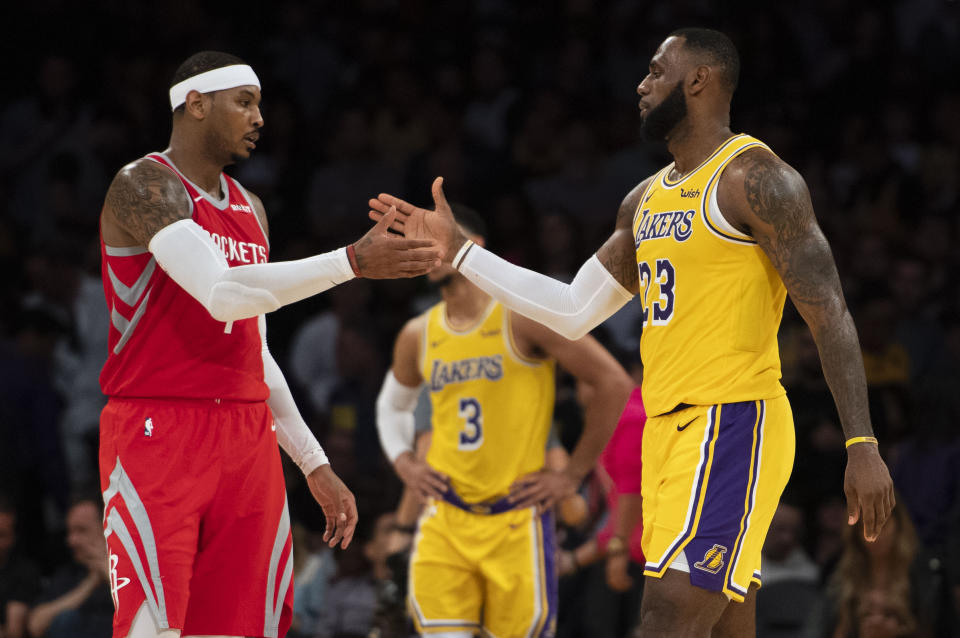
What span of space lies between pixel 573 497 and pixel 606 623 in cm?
135

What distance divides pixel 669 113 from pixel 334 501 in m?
1.86

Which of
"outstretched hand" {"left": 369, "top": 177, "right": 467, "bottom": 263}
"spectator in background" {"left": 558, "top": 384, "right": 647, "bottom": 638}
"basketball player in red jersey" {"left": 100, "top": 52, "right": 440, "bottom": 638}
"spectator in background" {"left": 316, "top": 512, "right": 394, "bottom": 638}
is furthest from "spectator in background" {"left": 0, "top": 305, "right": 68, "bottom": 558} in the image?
"outstretched hand" {"left": 369, "top": 177, "right": 467, "bottom": 263}

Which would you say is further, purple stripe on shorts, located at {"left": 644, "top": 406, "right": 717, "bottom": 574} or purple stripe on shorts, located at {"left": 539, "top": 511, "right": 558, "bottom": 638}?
purple stripe on shorts, located at {"left": 539, "top": 511, "right": 558, "bottom": 638}

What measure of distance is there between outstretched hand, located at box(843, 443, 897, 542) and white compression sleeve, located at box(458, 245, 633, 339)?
1134 millimetres

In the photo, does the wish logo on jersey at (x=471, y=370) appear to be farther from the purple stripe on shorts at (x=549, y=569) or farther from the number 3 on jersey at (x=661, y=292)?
the number 3 on jersey at (x=661, y=292)

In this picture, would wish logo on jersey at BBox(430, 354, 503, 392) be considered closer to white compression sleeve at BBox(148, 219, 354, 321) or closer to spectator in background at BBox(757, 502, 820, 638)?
white compression sleeve at BBox(148, 219, 354, 321)

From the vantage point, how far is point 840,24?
11781 mm

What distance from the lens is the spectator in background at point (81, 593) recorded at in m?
7.81

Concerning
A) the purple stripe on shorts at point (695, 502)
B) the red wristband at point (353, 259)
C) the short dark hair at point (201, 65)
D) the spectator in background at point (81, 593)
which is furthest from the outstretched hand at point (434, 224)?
the spectator in background at point (81, 593)

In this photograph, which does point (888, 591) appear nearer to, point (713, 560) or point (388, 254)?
point (713, 560)

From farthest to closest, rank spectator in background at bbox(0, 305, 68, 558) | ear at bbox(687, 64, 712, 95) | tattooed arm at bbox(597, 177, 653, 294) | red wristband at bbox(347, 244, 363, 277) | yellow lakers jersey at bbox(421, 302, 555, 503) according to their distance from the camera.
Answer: spectator in background at bbox(0, 305, 68, 558), yellow lakers jersey at bbox(421, 302, 555, 503), tattooed arm at bbox(597, 177, 653, 294), ear at bbox(687, 64, 712, 95), red wristband at bbox(347, 244, 363, 277)

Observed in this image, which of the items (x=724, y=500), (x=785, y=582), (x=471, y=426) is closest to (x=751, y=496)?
(x=724, y=500)

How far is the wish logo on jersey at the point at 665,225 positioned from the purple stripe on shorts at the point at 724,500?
23.4 inches

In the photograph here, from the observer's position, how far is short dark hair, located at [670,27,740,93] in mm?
4676
